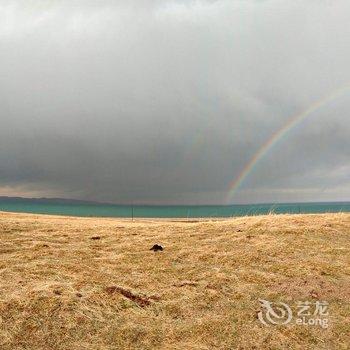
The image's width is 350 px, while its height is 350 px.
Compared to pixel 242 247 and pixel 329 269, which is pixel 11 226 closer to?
pixel 242 247

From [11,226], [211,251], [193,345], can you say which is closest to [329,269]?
[211,251]

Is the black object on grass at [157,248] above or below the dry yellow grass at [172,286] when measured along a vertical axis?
above

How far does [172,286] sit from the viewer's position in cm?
1284

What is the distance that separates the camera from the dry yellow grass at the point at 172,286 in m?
9.74

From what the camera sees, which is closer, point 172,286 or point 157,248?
point 172,286

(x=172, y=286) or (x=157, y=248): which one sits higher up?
(x=157, y=248)

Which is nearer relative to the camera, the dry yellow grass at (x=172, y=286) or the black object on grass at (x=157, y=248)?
the dry yellow grass at (x=172, y=286)

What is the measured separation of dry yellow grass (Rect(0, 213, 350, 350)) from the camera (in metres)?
9.74

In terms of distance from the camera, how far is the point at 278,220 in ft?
69.3

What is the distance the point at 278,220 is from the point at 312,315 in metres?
10.5

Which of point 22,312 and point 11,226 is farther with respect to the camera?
point 11,226

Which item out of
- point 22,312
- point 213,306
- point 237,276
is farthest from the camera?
point 237,276

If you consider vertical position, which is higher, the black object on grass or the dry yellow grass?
the black object on grass

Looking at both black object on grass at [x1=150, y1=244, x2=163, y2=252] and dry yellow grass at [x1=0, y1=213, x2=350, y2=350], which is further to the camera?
black object on grass at [x1=150, y1=244, x2=163, y2=252]
